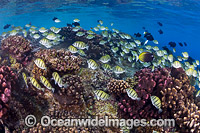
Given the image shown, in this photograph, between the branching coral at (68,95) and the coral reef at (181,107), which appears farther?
the branching coral at (68,95)

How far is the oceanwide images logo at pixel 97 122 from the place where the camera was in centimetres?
459

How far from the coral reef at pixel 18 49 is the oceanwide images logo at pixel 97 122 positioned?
13.6 feet

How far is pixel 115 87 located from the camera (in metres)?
5.68

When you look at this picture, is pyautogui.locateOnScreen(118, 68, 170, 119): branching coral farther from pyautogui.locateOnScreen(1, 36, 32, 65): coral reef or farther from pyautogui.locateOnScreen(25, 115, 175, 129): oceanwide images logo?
pyautogui.locateOnScreen(1, 36, 32, 65): coral reef

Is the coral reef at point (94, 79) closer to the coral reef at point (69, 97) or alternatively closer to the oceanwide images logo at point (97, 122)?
the coral reef at point (69, 97)

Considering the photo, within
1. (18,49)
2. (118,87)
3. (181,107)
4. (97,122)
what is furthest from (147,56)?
(18,49)

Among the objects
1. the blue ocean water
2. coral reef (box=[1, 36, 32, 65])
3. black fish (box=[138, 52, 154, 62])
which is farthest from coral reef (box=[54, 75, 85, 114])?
the blue ocean water

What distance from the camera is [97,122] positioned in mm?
4891

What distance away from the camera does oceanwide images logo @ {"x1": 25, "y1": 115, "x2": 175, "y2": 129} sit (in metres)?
4.59

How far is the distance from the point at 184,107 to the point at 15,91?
6.53 m

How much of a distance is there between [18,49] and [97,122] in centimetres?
609

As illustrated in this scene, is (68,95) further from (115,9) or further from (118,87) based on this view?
(115,9)

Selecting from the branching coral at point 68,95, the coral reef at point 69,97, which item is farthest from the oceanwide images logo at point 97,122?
the branching coral at point 68,95

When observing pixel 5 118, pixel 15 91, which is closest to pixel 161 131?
pixel 5 118
